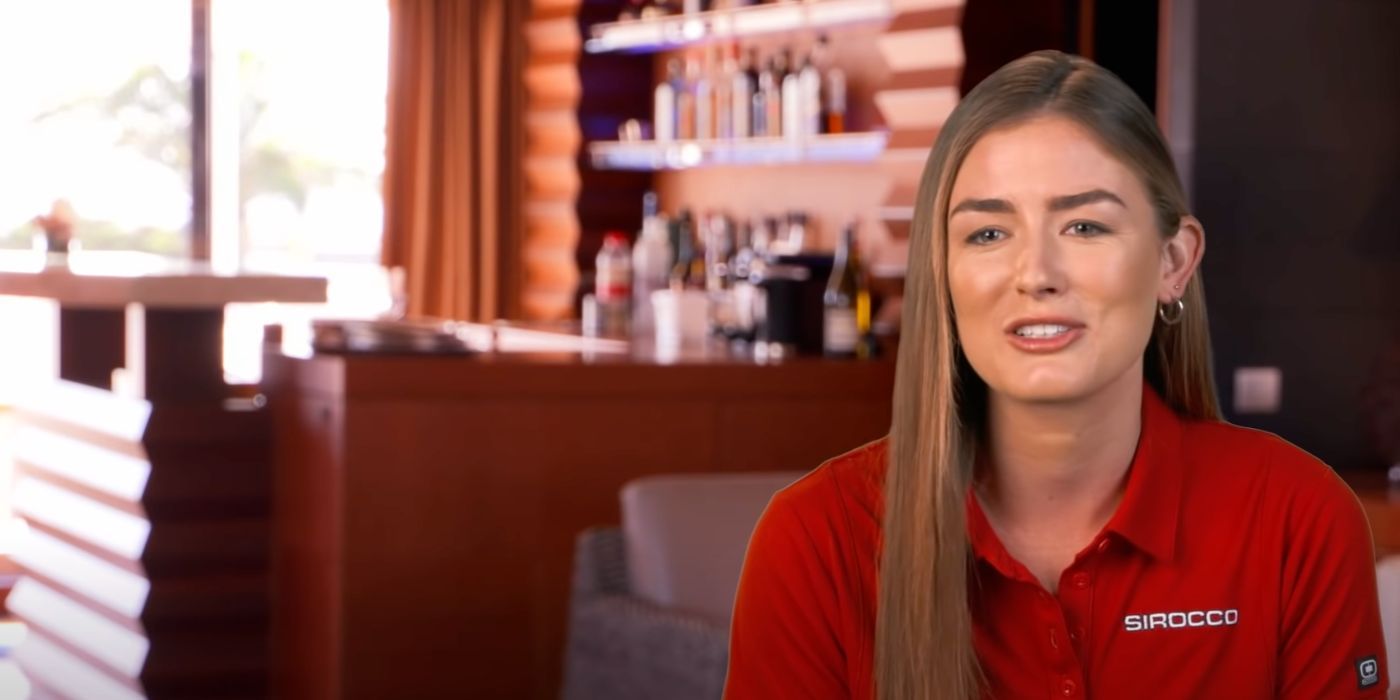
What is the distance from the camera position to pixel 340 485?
11.3 feet

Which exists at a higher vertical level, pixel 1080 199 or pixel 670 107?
pixel 670 107

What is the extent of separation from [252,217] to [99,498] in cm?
411

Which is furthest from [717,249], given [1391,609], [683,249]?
[1391,609]

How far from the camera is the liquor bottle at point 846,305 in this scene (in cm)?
399

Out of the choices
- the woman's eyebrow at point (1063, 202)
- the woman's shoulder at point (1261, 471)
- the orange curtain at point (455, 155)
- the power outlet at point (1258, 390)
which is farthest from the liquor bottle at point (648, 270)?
the woman's eyebrow at point (1063, 202)

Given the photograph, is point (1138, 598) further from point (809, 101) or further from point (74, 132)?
point (74, 132)

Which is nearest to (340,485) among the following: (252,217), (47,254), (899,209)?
(899,209)

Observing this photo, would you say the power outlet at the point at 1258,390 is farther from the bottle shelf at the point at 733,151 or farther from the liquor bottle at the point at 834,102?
the liquor bottle at the point at 834,102

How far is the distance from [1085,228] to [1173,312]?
5.9 inches

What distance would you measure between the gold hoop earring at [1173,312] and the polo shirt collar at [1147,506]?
7 cm

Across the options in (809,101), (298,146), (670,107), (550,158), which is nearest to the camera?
(809,101)

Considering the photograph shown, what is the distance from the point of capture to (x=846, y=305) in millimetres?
4020

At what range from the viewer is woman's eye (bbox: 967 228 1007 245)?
1313 millimetres

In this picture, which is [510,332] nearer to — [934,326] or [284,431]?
[284,431]
